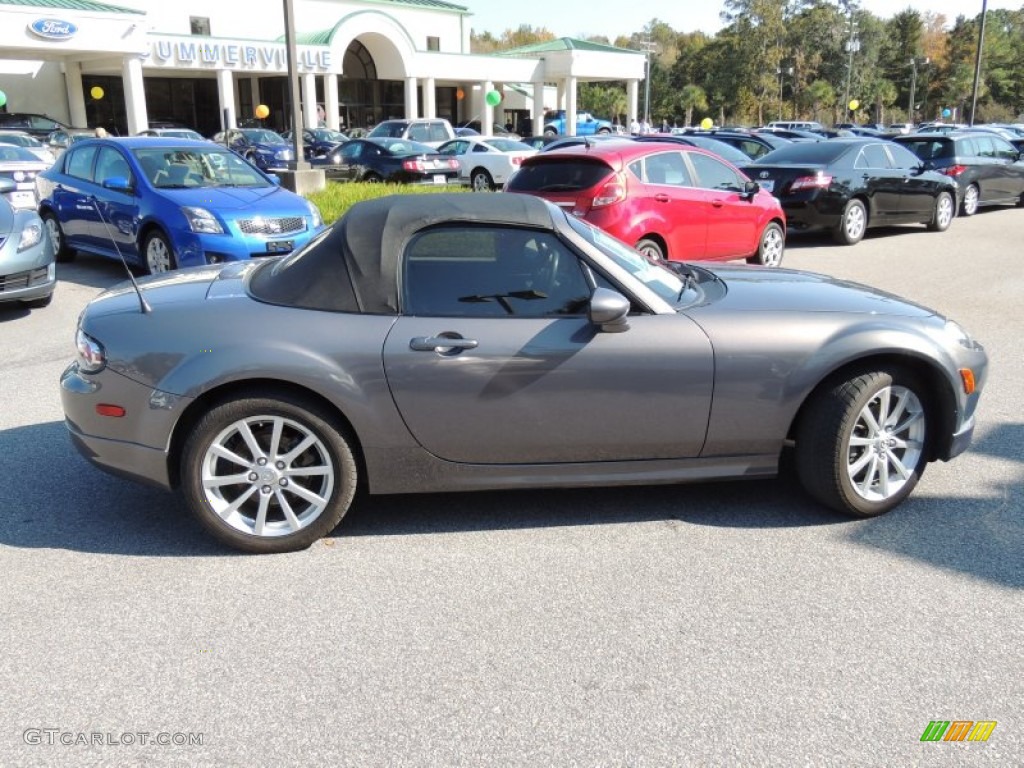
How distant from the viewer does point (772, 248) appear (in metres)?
11.5

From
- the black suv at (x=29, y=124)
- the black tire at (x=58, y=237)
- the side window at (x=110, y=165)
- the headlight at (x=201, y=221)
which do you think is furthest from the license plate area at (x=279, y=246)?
the black suv at (x=29, y=124)

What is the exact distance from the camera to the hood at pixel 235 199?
9.77m

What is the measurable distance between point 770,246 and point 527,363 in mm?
8362

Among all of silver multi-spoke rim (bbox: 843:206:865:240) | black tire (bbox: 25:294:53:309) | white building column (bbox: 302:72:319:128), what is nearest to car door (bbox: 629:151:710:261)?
silver multi-spoke rim (bbox: 843:206:865:240)

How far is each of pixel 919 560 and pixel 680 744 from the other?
5.62 ft

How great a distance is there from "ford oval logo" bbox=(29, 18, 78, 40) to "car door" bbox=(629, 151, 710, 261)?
98.8 ft

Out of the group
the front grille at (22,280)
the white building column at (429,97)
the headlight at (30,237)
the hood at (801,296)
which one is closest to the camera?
the hood at (801,296)

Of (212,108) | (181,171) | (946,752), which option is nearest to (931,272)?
(181,171)

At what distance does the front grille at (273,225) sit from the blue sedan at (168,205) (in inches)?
0.4

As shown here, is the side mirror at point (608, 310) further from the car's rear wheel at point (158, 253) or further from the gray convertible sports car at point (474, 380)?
the car's rear wheel at point (158, 253)

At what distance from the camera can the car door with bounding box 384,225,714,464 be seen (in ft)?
12.9

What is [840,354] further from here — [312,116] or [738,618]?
[312,116]

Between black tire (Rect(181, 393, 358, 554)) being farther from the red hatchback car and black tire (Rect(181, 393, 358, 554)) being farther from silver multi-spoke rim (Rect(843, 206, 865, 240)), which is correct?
silver multi-spoke rim (Rect(843, 206, 865, 240))

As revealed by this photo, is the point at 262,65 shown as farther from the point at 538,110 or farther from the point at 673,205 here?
the point at 673,205
